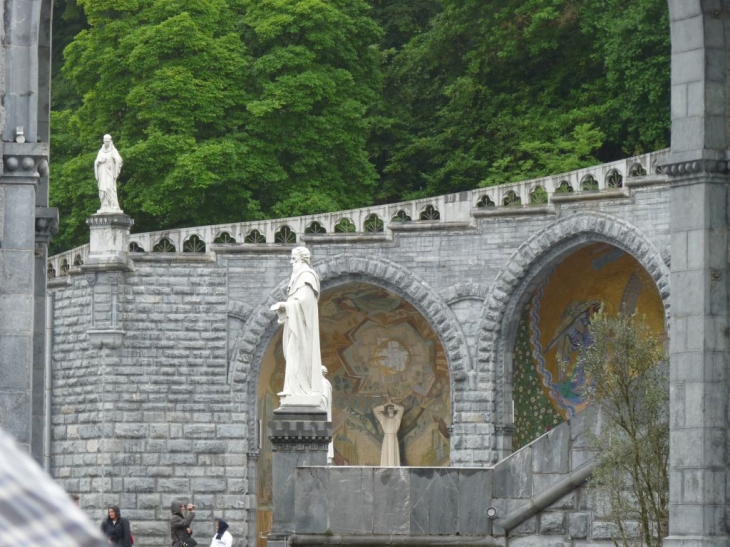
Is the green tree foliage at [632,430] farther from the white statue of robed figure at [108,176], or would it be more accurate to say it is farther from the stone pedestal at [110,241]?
the white statue of robed figure at [108,176]

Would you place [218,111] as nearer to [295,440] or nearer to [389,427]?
[389,427]

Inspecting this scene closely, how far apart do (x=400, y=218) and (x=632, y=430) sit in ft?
50.1

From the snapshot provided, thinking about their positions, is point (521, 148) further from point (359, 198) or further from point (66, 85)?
point (66, 85)

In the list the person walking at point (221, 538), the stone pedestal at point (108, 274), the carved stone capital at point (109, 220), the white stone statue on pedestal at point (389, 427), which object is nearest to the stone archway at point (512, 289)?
the white stone statue on pedestal at point (389, 427)

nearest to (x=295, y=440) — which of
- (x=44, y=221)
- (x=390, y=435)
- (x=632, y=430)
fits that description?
(x=44, y=221)

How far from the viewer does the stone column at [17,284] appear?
10062 mm

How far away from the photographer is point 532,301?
26656mm

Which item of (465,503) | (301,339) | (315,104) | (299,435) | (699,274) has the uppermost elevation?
(315,104)

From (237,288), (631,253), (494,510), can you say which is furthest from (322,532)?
(237,288)

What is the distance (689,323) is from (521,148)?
20.1 m

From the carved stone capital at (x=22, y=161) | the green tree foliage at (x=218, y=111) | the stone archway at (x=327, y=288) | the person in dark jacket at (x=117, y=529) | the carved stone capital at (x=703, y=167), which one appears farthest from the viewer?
the green tree foliage at (x=218, y=111)

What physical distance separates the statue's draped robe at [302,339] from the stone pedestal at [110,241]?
10796 millimetres

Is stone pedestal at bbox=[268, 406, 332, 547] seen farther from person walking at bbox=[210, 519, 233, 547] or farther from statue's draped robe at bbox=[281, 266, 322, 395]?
person walking at bbox=[210, 519, 233, 547]

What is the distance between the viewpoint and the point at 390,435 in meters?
28.4
